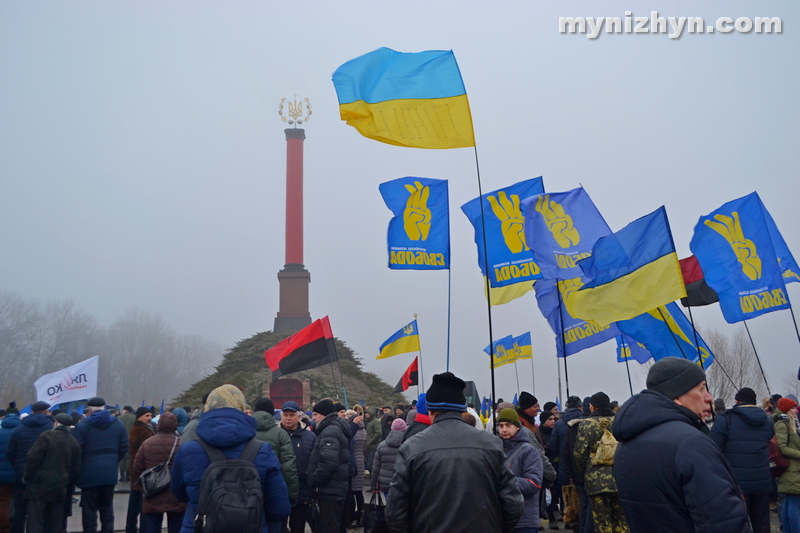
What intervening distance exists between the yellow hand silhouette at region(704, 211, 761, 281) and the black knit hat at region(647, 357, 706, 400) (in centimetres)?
816

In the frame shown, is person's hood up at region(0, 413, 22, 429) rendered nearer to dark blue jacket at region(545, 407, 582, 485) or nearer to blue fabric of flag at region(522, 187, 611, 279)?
dark blue jacket at region(545, 407, 582, 485)

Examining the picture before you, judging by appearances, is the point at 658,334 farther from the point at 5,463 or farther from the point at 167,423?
the point at 5,463

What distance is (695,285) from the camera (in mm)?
13039

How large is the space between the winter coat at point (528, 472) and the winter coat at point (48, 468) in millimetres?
5893

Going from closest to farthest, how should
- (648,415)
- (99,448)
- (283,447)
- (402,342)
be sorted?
(648,415)
(283,447)
(99,448)
(402,342)

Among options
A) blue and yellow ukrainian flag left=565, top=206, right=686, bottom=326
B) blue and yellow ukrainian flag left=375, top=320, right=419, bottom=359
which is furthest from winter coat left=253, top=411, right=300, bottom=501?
blue and yellow ukrainian flag left=375, top=320, right=419, bottom=359

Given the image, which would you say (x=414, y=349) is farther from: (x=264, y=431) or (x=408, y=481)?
(x=408, y=481)

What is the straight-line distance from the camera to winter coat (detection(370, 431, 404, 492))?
8969 mm

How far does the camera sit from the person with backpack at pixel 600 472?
686 centimetres

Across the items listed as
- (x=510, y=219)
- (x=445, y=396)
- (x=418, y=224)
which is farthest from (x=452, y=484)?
(x=510, y=219)

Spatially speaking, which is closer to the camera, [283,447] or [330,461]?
[283,447]

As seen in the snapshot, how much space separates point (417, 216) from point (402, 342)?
14.8 feet

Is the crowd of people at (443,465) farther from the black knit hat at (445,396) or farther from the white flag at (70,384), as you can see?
the white flag at (70,384)

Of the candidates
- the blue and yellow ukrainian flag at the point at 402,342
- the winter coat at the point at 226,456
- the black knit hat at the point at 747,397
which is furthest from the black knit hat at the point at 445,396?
the blue and yellow ukrainian flag at the point at 402,342
